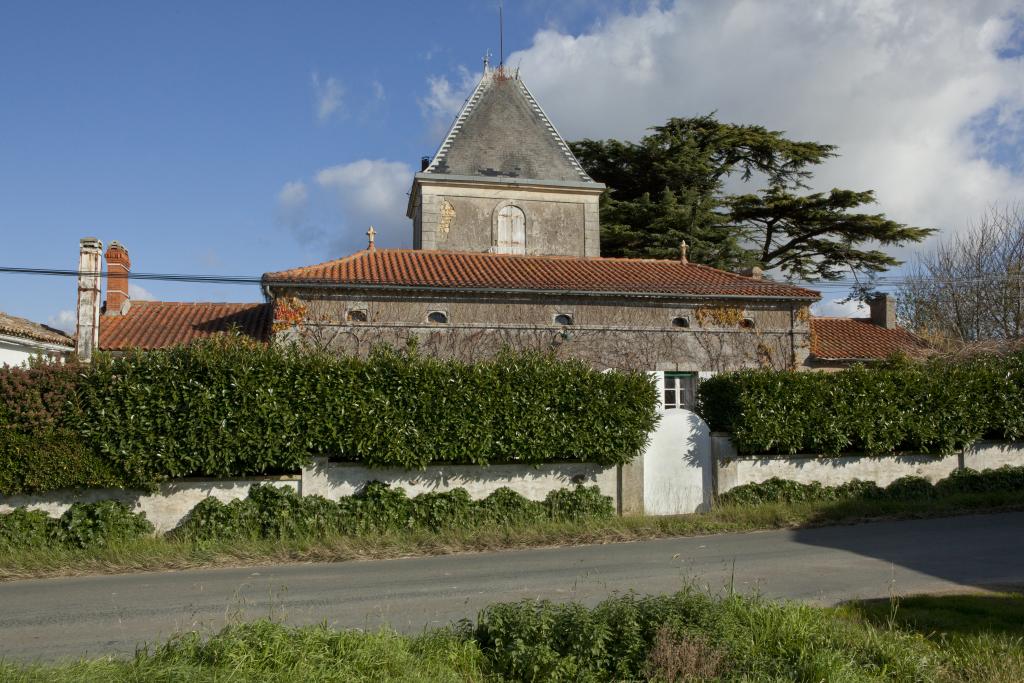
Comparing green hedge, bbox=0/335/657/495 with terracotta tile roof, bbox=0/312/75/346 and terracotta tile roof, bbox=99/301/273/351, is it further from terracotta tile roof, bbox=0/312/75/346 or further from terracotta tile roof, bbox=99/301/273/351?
terracotta tile roof, bbox=0/312/75/346

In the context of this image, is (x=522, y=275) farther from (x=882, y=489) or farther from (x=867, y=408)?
(x=882, y=489)

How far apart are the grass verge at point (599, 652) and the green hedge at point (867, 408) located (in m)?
8.01

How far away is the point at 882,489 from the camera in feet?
46.4

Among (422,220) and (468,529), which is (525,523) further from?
(422,220)

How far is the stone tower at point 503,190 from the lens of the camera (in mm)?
24031

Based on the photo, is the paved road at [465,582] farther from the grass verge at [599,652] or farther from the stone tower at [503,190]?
the stone tower at [503,190]

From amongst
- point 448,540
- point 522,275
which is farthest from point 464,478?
point 522,275

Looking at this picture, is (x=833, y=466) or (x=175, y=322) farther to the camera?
(x=175, y=322)

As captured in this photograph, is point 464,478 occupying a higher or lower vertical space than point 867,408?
lower

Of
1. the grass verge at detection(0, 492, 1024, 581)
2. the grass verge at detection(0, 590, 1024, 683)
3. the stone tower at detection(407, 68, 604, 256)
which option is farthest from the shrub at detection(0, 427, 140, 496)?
the stone tower at detection(407, 68, 604, 256)

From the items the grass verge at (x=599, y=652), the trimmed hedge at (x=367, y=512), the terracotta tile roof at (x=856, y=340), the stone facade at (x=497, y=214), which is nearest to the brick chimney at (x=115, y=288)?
the stone facade at (x=497, y=214)

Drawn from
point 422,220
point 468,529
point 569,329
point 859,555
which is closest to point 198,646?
point 468,529

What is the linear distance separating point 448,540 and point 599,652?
6005 millimetres

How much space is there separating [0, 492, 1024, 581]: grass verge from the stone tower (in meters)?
13.1
